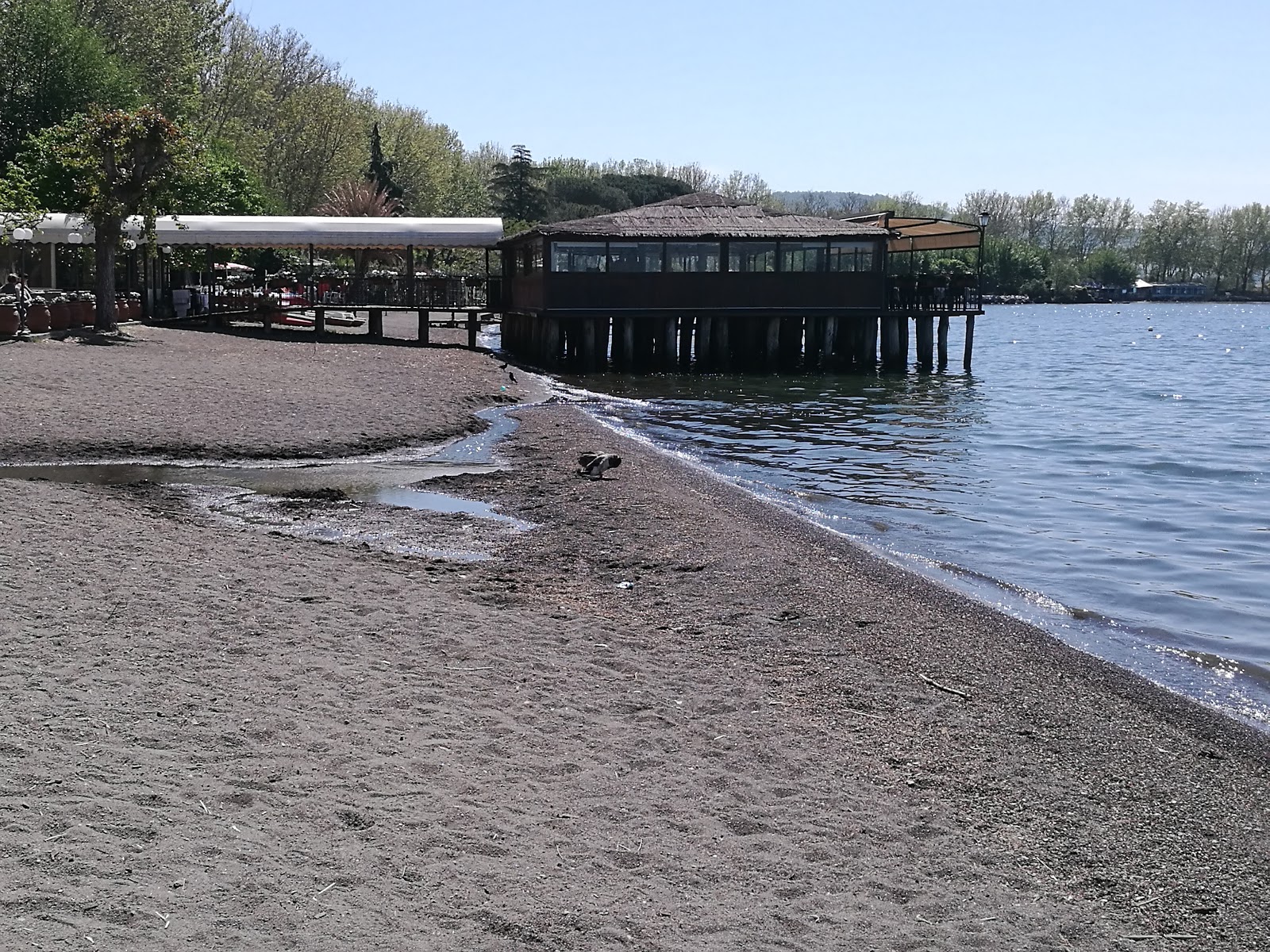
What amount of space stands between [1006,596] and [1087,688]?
3354mm

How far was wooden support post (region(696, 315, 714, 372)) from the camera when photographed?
40312mm

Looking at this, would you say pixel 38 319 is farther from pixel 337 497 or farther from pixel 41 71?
pixel 41 71

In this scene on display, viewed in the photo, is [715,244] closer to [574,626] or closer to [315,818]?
[574,626]

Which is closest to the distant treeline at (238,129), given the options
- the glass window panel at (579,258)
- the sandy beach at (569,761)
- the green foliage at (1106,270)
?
the glass window panel at (579,258)

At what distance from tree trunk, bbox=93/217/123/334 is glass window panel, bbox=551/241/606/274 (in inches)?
501

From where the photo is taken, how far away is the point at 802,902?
5.35 m

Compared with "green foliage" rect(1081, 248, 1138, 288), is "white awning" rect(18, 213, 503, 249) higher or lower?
lower

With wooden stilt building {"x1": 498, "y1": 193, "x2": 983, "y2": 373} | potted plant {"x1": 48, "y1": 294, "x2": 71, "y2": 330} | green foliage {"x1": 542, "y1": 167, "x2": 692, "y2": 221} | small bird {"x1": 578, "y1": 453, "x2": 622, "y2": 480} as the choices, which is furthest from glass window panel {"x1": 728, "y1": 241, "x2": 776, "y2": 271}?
green foliage {"x1": 542, "y1": 167, "x2": 692, "y2": 221}

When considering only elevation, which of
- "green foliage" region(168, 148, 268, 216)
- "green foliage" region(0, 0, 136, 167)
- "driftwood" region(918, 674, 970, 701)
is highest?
"green foliage" region(0, 0, 136, 167)

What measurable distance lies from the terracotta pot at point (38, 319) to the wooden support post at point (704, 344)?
62.2 ft

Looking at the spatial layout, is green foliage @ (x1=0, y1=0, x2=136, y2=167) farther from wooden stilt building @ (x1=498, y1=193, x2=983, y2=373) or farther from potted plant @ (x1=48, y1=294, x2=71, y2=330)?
potted plant @ (x1=48, y1=294, x2=71, y2=330)

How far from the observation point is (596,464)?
→ 17719 millimetres

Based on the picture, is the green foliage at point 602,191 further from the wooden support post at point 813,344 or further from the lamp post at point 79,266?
the lamp post at point 79,266

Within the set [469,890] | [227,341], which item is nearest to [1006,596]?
[469,890]
